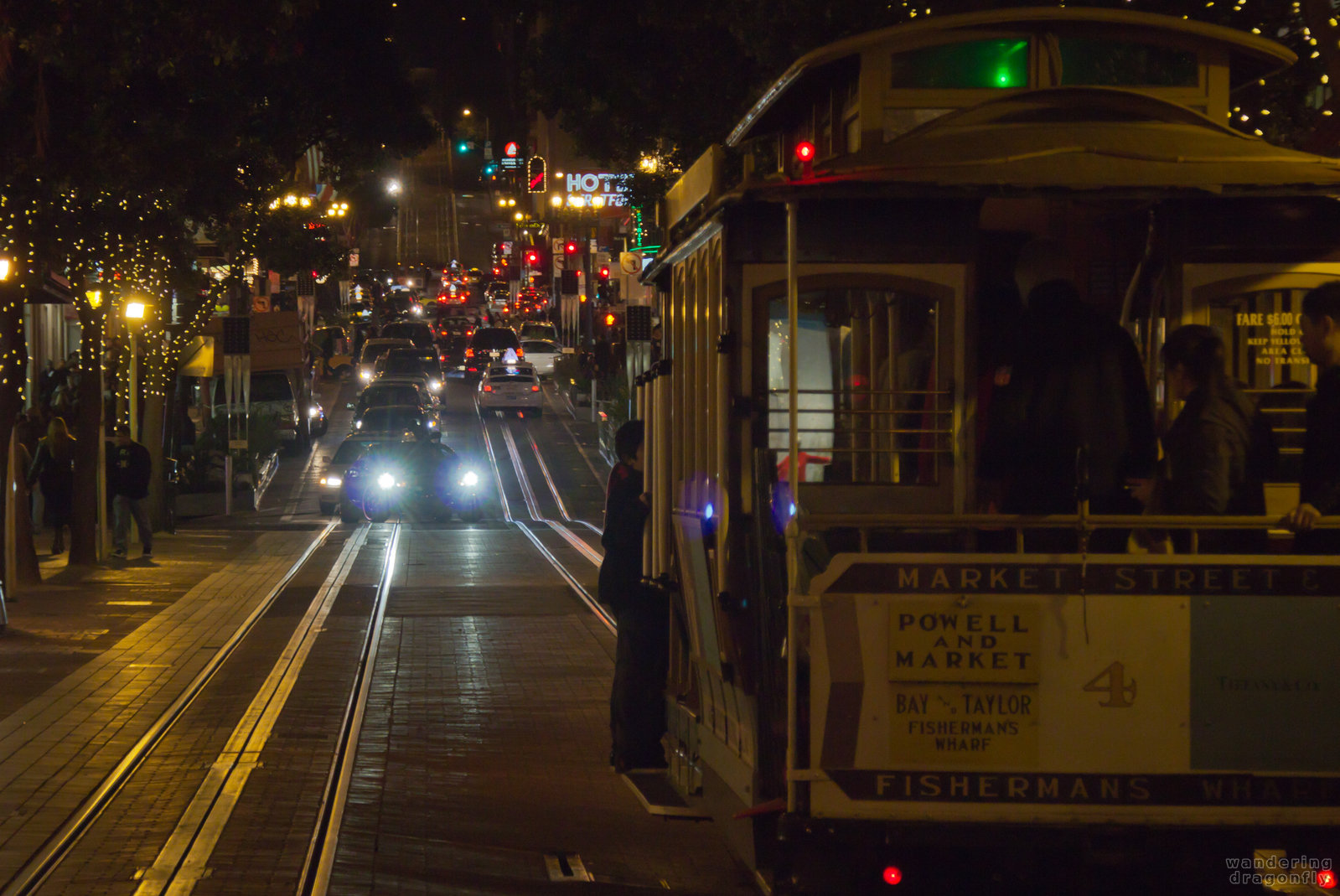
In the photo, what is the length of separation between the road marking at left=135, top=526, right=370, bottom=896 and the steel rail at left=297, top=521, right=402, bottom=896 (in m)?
0.44

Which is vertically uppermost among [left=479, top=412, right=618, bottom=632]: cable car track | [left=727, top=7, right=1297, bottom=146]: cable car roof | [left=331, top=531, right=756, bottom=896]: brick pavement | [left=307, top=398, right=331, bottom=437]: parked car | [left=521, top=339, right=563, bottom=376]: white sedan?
[left=521, top=339, right=563, bottom=376]: white sedan

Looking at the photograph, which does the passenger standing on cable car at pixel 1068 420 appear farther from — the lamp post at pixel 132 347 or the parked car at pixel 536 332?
the parked car at pixel 536 332

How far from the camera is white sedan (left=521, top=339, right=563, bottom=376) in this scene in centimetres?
5819

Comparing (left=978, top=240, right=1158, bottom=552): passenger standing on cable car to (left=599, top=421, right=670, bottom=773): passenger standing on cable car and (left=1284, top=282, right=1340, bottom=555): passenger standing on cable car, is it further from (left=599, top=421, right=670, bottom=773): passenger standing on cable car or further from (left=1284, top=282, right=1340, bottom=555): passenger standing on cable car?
(left=599, top=421, right=670, bottom=773): passenger standing on cable car

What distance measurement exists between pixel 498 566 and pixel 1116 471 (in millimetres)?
15272

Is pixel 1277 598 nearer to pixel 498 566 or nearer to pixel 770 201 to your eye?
pixel 770 201

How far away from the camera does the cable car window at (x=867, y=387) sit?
6293mm

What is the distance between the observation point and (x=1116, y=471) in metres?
5.75

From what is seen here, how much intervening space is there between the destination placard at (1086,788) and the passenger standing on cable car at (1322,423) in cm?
82

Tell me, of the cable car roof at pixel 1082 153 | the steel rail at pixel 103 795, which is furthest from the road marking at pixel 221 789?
the cable car roof at pixel 1082 153

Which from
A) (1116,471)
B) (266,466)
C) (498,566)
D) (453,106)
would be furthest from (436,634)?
(453,106)

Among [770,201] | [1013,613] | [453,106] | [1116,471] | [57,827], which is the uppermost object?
[453,106]

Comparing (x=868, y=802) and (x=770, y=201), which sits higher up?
(x=770, y=201)

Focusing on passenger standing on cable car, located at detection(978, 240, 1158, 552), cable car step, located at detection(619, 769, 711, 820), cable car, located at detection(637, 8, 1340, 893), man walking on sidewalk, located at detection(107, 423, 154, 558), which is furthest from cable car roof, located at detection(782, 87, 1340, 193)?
man walking on sidewalk, located at detection(107, 423, 154, 558)
